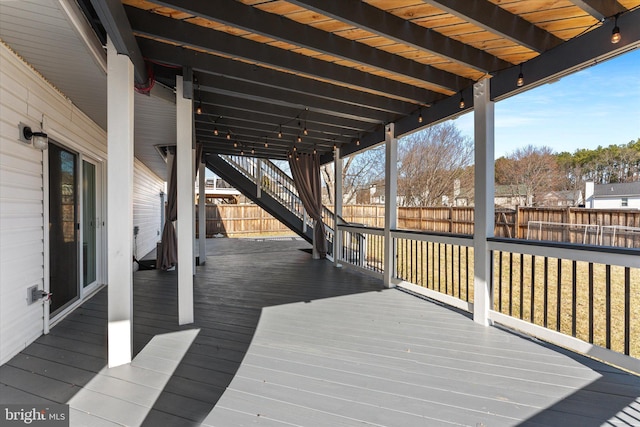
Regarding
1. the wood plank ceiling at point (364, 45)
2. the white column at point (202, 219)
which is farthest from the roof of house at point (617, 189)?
the white column at point (202, 219)

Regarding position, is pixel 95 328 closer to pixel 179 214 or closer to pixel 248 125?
pixel 179 214

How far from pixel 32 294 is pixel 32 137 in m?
1.36

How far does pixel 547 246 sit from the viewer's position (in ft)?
9.20

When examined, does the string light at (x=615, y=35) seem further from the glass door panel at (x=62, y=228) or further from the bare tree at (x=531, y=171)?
the bare tree at (x=531, y=171)

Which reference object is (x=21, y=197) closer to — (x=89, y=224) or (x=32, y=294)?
(x=32, y=294)

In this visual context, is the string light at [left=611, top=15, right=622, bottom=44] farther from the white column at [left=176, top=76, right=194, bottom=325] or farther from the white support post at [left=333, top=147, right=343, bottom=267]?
the white support post at [left=333, top=147, right=343, bottom=267]

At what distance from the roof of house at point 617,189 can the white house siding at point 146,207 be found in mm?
8688

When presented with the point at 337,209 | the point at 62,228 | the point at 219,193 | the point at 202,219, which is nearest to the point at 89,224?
the point at 62,228

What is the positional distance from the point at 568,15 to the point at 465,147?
11.2 meters

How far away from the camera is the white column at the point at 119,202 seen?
230 centimetres

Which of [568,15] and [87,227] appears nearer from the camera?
[568,15]

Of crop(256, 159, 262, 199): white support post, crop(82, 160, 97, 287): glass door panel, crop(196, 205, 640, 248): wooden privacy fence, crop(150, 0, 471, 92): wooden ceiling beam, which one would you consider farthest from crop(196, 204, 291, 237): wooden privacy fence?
crop(150, 0, 471, 92): wooden ceiling beam

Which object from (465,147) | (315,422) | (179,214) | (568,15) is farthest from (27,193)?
(465,147)

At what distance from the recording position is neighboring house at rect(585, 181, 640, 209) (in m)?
4.49
